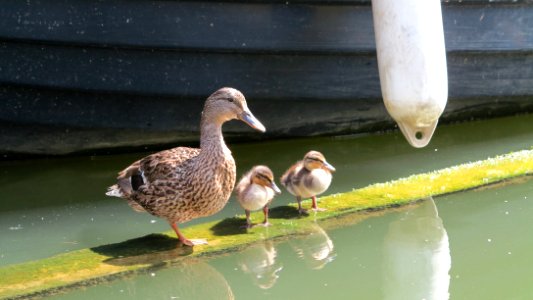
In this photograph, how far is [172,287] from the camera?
3584 millimetres

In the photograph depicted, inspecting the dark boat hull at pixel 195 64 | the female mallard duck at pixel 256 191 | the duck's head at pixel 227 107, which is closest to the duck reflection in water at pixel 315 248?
the female mallard duck at pixel 256 191

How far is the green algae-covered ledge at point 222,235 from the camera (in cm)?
365

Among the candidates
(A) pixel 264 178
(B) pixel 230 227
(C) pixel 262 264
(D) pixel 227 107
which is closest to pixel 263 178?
(A) pixel 264 178

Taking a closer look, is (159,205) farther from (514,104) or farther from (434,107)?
(514,104)

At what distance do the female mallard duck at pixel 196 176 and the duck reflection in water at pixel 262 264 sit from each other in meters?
0.24

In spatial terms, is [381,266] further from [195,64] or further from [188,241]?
[195,64]

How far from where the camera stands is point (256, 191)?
4160 mm

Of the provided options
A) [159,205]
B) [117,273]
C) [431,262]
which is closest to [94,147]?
[159,205]

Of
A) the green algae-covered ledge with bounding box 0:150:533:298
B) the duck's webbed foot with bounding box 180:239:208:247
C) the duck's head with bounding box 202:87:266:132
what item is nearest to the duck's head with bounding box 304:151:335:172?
the green algae-covered ledge with bounding box 0:150:533:298

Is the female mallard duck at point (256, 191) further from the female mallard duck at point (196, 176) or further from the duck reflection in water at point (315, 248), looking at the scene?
the duck reflection in water at point (315, 248)

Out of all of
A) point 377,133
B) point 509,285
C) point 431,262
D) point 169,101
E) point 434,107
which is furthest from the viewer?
point 377,133

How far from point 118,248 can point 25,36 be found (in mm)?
1617

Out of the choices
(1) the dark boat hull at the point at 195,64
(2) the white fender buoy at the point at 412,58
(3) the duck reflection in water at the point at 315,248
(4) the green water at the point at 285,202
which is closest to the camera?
(4) the green water at the point at 285,202

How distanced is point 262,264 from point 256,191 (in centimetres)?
48
